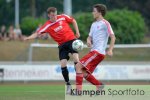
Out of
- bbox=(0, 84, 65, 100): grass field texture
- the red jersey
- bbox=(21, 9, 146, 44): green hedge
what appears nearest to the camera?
bbox=(0, 84, 65, 100): grass field texture

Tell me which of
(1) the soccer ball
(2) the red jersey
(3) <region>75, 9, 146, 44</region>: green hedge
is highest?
(2) the red jersey

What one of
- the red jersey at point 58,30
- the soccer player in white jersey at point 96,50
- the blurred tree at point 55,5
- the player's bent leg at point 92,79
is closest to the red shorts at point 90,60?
the soccer player in white jersey at point 96,50

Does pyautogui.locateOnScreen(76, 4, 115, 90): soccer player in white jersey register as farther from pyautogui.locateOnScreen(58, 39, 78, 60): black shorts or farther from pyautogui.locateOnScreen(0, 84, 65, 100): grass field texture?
pyautogui.locateOnScreen(58, 39, 78, 60): black shorts

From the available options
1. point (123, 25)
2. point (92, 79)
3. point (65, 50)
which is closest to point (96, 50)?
point (92, 79)

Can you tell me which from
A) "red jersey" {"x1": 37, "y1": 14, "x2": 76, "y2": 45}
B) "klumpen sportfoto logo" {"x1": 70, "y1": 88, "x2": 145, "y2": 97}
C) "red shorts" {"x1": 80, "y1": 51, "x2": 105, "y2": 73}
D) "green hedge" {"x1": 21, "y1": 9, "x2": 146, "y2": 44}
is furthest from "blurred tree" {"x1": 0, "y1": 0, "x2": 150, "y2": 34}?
"klumpen sportfoto logo" {"x1": 70, "y1": 88, "x2": 145, "y2": 97}

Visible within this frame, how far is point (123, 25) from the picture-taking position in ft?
124

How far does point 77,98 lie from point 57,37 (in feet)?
10.6

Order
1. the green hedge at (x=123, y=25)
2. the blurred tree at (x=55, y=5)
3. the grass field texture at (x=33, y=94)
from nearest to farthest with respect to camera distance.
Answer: the grass field texture at (x=33, y=94) → the green hedge at (x=123, y=25) → the blurred tree at (x=55, y=5)

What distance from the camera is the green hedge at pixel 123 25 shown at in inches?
1440

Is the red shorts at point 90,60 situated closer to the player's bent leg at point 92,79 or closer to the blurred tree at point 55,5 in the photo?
the player's bent leg at point 92,79

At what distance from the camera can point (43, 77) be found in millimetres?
25875

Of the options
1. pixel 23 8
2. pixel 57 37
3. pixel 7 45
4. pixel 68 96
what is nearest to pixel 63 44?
pixel 57 37

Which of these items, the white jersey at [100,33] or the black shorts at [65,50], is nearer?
the white jersey at [100,33]

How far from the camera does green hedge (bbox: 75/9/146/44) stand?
3658cm
